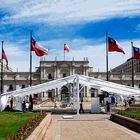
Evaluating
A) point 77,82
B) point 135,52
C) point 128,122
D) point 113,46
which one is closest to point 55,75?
point 135,52

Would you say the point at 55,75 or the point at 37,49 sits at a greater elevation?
the point at 55,75

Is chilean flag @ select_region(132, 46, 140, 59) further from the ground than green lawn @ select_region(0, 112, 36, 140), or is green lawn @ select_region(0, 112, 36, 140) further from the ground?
chilean flag @ select_region(132, 46, 140, 59)

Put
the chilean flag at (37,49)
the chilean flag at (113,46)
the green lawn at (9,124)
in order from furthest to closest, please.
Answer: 1. the chilean flag at (113,46)
2. the chilean flag at (37,49)
3. the green lawn at (9,124)

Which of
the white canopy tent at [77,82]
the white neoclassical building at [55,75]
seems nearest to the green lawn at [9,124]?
the white canopy tent at [77,82]

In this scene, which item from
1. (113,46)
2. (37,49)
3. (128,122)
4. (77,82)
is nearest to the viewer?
(128,122)

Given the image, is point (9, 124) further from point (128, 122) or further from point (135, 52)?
point (135, 52)

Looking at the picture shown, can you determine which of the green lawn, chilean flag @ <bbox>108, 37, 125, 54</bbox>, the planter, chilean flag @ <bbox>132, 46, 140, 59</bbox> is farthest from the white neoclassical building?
the green lawn

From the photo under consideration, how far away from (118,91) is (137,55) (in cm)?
999

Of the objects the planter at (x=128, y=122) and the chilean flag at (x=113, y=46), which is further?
the chilean flag at (x=113, y=46)

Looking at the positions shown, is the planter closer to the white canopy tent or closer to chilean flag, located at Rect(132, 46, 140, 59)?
the white canopy tent

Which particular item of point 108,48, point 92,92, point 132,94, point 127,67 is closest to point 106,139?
point 132,94

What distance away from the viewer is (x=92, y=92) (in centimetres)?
11369

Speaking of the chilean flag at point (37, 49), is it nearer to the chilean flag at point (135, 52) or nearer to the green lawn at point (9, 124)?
the chilean flag at point (135, 52)

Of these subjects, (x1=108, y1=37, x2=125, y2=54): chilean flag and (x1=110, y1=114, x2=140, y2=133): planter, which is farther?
(x1=108, y1=37, x2=125, y2=54): chilean flag
